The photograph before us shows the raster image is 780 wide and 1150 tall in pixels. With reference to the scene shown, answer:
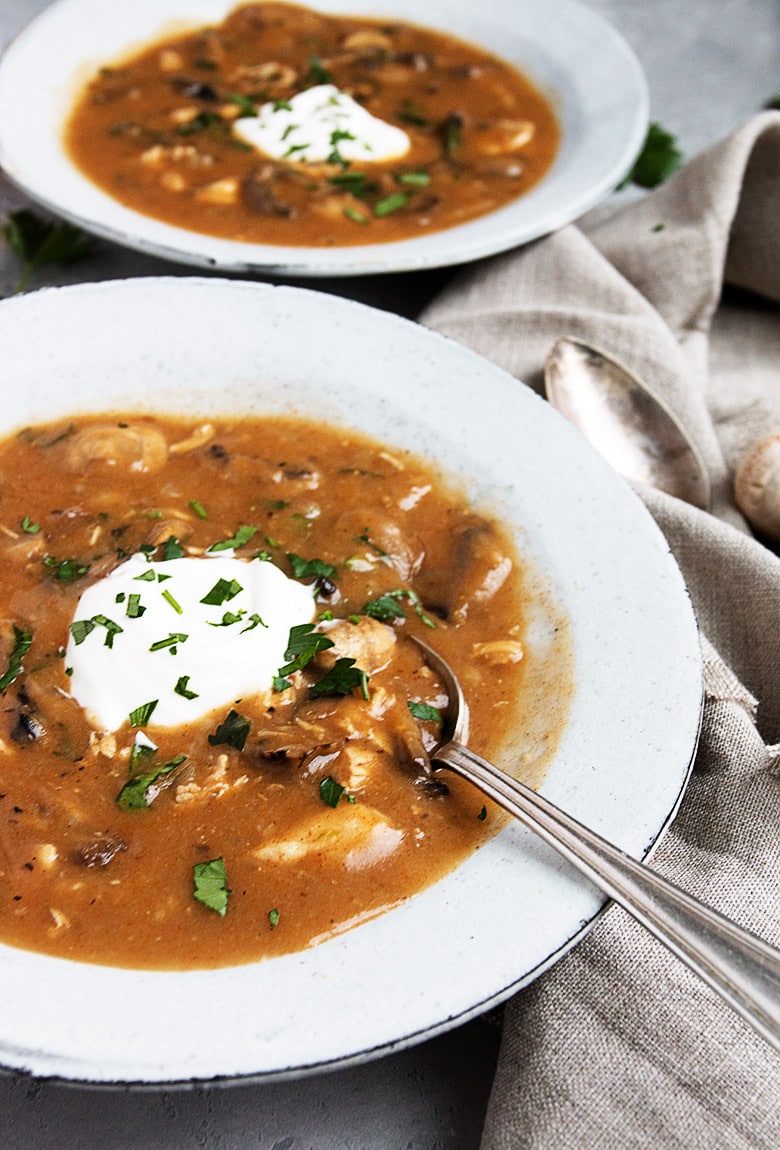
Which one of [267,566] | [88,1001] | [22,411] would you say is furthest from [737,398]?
[88,1001]

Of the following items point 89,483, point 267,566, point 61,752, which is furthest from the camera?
point 89,483

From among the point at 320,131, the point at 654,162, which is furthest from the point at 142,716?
the point at 654,162

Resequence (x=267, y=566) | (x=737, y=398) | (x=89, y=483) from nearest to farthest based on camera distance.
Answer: (x=267, y=566)
(x=89, y=483)
(x=737, y=398)

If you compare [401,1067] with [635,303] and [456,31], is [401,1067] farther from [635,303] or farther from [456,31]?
[456,31]

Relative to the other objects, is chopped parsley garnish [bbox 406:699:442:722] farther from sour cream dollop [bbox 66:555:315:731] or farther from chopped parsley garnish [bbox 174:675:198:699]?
chopped parsley garnish [bbox 174:675:198:699]

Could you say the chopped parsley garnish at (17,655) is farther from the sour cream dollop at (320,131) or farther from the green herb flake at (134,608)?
the sour cream dollop at (320,131)

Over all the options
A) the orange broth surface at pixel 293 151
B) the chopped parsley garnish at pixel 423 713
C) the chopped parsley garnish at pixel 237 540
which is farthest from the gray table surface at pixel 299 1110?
the orange broth surface at pixel 293 151
